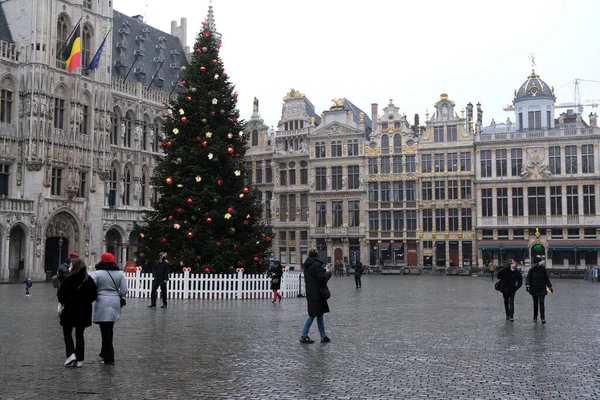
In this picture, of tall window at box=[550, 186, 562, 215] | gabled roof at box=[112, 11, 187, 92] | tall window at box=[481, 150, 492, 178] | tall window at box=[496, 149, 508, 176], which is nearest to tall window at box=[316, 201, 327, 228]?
tall window at box=[481, 150, 492, 178]

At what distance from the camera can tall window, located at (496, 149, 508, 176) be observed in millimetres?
56500

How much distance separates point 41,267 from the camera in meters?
40.1

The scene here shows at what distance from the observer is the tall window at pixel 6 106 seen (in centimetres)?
4034

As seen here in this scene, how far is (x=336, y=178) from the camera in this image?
6175 cm

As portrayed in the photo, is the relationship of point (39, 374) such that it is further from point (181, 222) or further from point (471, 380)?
point (181, 222)

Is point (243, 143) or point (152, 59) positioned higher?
point (152, 59)

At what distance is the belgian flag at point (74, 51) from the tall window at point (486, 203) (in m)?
35.4

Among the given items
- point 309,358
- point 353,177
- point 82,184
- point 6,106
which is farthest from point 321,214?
point 309,358

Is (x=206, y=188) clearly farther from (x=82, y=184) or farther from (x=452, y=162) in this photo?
(x=452, y=162)

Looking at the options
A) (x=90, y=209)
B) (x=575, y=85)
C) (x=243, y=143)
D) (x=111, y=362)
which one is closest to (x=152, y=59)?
(x=90, y=209)

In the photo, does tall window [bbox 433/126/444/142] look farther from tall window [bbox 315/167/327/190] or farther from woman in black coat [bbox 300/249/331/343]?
woman in black coat [bbox 300/249/331/343]

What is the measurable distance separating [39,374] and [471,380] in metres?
5.89

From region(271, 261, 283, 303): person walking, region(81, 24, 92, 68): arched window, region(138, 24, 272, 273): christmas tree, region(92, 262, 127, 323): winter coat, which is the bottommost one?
region(271, 261, 283, 303): person walking

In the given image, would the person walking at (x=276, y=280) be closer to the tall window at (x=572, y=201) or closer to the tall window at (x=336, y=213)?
the tall window at (x=336, y=213)
